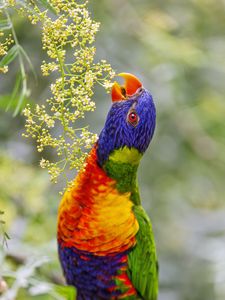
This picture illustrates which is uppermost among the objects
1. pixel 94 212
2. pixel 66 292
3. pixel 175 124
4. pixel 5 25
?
pixel 175 124

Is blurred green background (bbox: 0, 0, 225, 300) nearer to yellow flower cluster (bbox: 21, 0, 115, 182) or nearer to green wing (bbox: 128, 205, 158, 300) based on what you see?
green wing (bbox: 128, 205, 158, 300)

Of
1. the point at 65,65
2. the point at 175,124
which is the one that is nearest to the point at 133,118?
the point at 65,65

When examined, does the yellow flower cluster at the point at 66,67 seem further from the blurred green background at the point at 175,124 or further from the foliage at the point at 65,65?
the blurred green background at the point at 175,124

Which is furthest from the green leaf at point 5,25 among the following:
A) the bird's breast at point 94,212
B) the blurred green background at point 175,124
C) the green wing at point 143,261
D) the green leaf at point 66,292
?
the blurred green background at point 175,124

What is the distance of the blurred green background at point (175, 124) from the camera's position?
129 inches

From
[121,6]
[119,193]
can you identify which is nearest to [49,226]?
[119,193]

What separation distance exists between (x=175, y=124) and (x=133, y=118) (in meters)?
2.03

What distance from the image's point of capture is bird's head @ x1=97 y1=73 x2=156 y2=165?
1.59 metres

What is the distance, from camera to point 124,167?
1.82 m

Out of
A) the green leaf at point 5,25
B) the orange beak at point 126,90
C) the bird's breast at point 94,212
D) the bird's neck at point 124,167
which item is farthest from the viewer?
the bird's breast at point 94,212

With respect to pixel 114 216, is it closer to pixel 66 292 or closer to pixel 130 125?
pixel 130 125

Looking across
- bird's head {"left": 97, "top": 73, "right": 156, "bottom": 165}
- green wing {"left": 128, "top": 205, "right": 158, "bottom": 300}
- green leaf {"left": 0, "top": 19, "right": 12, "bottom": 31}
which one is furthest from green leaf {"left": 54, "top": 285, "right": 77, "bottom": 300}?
green wing {"left": 128, "top": 205, "right": 158, "bottom": 300}

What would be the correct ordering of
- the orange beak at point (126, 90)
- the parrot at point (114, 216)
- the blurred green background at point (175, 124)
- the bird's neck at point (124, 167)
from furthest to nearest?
the blurred green background at point (175, 124)
the bird's neck at point (124, 167)
the parrot at point (114, 216)
the orange beak at point (126, 90)

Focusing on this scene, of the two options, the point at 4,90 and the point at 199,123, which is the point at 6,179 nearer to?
the point at 4,90
